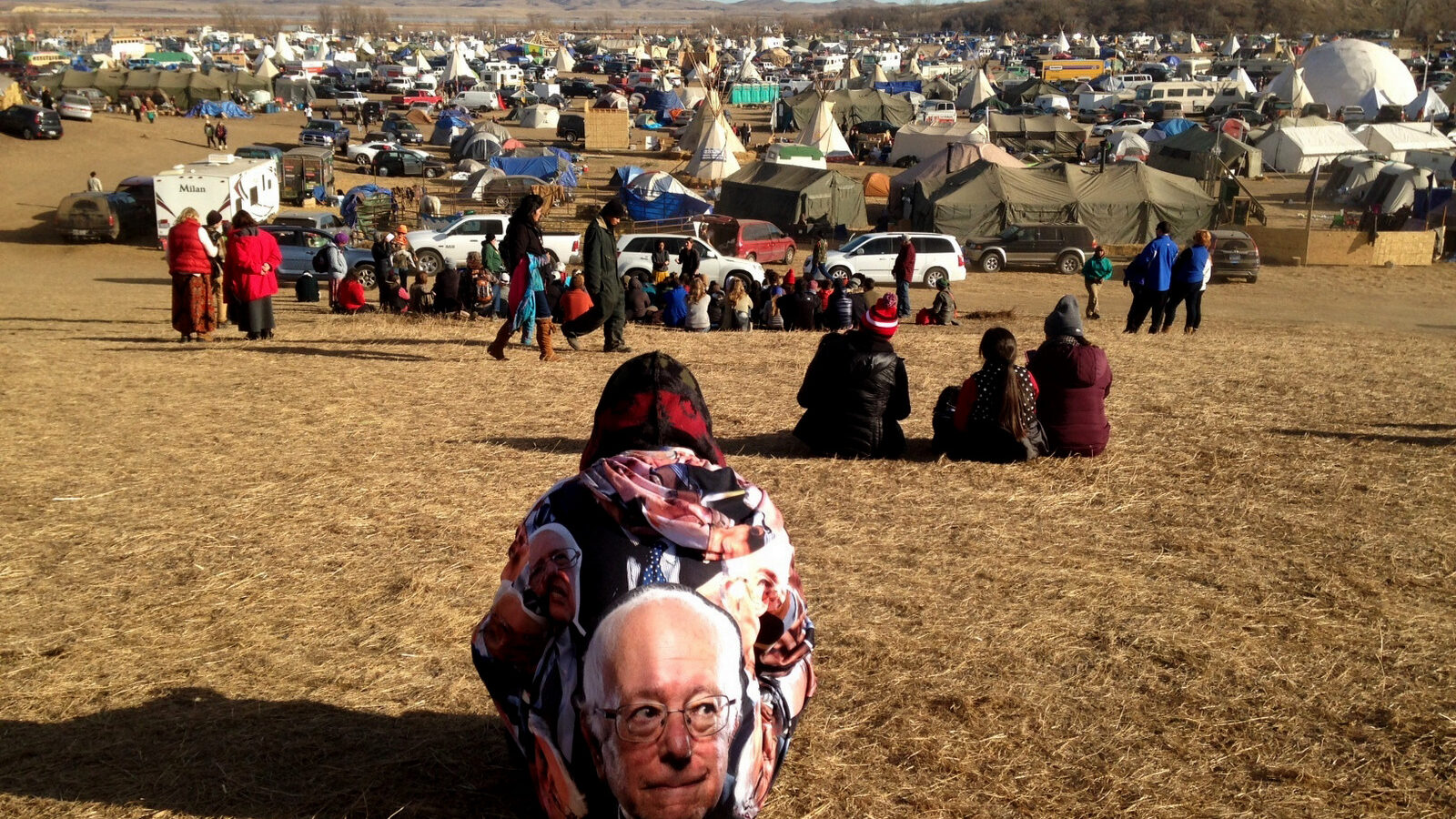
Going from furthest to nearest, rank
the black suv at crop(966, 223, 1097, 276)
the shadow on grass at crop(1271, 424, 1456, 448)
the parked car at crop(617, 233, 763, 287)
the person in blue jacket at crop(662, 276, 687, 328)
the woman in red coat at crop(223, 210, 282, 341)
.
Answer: the black suv at crop(966, 223, 1097, 276)
the parked car at crop(617, 233, 763, 287)
the person in blue jacket at crop(662, 276, 687, 328)
the woman in red coat at crop(223, 210, 282, 341)
the shadow on grass at crop(1271, 424, 1456, 448)

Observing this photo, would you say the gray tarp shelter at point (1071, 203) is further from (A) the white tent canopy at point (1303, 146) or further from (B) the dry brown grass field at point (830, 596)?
(B) the dry brown grass field at point (830, 596)

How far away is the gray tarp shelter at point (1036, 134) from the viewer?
1954 inches

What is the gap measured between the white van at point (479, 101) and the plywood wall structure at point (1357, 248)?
57874 millimetres

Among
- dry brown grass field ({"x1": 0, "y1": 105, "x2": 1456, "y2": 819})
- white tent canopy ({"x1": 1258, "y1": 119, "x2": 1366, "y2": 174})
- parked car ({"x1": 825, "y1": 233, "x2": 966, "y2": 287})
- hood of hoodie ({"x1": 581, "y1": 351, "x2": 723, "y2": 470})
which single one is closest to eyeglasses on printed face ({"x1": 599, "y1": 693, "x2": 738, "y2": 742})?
hood of hoodie ({"x1": 581, "y1": 351, "x2": 723, "y2": 470})

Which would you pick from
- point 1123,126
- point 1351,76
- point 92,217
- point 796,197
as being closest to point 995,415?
point 796,197

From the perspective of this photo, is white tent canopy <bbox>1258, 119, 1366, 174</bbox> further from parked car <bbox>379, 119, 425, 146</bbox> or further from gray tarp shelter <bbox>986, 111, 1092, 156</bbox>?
parked car <bbox>379, 119, 425, 146</bbox>

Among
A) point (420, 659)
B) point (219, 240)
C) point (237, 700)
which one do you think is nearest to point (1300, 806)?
point (420, 659)

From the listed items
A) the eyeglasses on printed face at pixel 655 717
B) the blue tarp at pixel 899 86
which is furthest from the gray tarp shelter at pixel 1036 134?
the eyeglasses on printed face at pixel 655 717

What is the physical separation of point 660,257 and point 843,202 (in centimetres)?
1371

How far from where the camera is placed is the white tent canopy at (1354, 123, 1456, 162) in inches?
1831

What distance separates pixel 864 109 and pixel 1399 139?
25.7 metres

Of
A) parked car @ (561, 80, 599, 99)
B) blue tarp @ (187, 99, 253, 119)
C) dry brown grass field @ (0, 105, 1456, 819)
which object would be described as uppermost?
parked car @ (561, 80, 599, 99)

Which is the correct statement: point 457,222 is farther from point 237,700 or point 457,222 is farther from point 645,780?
point 645,780

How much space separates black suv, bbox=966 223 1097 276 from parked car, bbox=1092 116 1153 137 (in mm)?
27516
